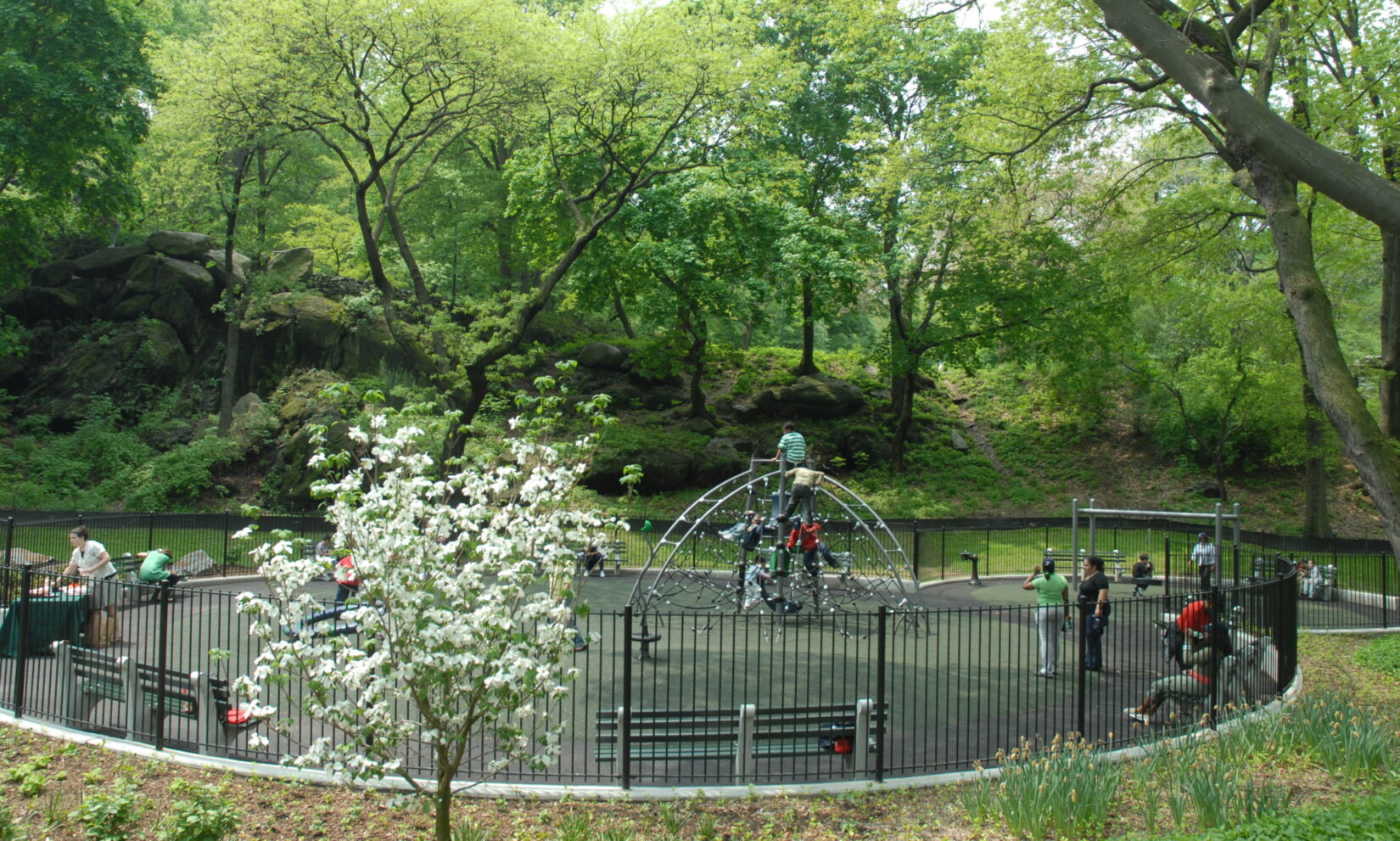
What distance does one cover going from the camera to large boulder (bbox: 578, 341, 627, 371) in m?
35.0

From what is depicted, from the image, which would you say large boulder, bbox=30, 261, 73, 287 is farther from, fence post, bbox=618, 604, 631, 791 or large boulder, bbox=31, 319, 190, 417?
fence post, bbox=618, 604, 631, 791

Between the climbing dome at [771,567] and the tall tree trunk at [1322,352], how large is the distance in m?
6.10

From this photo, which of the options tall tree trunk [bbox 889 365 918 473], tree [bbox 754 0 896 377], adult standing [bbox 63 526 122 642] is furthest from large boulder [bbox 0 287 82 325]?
tall tree trunk [bbox 889 365 918 473]

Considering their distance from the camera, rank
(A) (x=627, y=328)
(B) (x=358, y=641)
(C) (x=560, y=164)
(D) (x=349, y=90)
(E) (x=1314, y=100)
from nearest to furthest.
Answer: (B) (x=358, y=641) → (E) (x=1314, y=100) → (D) (x=349, y=90) → (C) (x=560, y=164) → (A) (x=627, y=328)

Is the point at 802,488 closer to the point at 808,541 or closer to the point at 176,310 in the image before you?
the point at 808,541

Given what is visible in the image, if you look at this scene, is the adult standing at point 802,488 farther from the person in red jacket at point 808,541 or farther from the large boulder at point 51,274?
the large boulder at point 51,274

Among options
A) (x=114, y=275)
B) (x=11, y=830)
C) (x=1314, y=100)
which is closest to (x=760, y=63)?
(x=1314, y=100)

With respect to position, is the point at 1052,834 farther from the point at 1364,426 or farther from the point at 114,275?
the point at 114,275

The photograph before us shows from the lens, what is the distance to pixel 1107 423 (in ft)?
120

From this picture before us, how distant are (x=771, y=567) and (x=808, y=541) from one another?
41.2 inches

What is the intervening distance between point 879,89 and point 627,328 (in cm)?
1257

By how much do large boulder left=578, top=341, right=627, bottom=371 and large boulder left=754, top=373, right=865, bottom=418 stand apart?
5350 mm

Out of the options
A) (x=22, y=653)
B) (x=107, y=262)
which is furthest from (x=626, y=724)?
(x=107, y=262)

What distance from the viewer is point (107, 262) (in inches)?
1281
